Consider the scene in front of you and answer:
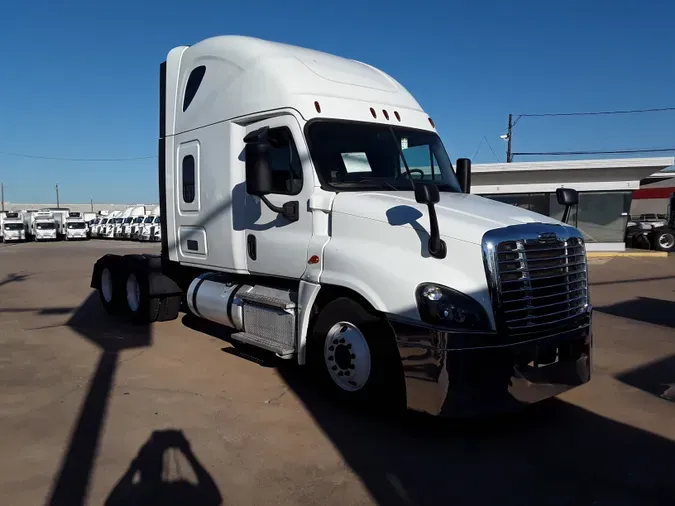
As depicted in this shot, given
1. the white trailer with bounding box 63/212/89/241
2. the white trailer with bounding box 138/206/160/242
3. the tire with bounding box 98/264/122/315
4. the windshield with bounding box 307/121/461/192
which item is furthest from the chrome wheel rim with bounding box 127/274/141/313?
the white trailer with bounding box 63/212/89/241

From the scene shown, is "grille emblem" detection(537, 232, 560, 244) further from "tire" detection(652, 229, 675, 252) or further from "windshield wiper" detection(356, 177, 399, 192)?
"tire" detection(652, 229, 675, 252)

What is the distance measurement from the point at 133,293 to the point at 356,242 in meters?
5.60

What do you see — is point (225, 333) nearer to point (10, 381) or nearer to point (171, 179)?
point (171, 179)

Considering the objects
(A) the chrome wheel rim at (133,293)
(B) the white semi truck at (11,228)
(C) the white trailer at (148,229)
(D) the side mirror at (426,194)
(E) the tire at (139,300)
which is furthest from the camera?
A: (B) the white semi truck at (11,228)

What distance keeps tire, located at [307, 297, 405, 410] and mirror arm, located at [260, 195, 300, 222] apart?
3.17 feet

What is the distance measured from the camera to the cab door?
18.9ft

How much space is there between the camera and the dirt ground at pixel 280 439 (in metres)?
3.93

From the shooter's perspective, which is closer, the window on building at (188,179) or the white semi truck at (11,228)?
the window on building at (188,179)

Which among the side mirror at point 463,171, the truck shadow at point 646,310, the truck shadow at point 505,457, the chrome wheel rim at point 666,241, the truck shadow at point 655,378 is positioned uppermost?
the side mirror at point 463,171

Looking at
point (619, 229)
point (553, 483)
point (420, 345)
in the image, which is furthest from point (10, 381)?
point (619, 229)

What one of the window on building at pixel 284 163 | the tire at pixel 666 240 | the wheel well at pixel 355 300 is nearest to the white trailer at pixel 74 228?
the tire at pixel 666 240

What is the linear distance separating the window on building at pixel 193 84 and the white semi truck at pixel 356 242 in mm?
27

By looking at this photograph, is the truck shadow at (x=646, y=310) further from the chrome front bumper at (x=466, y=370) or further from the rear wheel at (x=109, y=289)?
the rear wheel at (x=109, y=289)

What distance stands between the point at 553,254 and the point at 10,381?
18.7 ft
